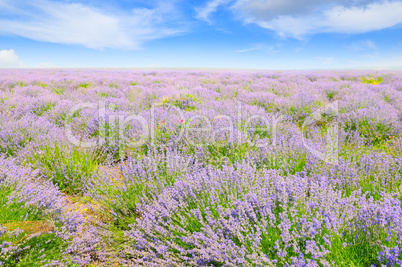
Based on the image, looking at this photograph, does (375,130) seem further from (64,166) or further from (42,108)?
(42,108)

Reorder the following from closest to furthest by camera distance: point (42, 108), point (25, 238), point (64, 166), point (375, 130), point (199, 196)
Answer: point (25, 238) < point (199, 196) < point (64, 166) < point (375, 130) < point (42, 108)

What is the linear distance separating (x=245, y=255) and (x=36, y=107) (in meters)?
5.78

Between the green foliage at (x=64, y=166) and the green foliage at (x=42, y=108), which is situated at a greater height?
the green foliage at (x=42, y=108)

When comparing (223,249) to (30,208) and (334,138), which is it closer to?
(30,208)

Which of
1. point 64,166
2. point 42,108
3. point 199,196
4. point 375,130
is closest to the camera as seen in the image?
point 199,196

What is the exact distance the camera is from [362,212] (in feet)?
4.58

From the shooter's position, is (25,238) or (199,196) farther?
(199,196)

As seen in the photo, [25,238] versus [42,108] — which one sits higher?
[42,108]

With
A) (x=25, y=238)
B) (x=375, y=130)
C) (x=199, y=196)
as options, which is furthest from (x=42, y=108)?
(x=375, y=130)

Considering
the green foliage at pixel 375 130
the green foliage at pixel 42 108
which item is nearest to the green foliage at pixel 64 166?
the green foliage at pixel 42 108

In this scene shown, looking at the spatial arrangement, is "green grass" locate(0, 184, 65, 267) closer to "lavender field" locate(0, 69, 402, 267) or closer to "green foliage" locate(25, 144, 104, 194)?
"lavender field" locate(0, 69, 402, 267)

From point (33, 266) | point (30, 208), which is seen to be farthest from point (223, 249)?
point (30, 208)

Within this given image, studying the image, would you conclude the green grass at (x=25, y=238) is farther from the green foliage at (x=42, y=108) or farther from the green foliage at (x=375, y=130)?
the green foliage at (x=375, y=130)

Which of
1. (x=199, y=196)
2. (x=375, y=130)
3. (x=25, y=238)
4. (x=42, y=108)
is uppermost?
(x=42, y=108)
